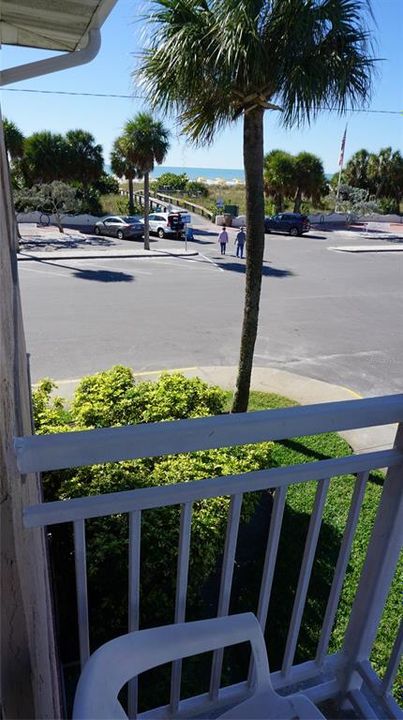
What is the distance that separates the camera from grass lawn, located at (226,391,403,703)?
10.9 feet

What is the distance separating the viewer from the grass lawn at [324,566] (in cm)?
333

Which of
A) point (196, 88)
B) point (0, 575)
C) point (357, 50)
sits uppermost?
point (357, 50)

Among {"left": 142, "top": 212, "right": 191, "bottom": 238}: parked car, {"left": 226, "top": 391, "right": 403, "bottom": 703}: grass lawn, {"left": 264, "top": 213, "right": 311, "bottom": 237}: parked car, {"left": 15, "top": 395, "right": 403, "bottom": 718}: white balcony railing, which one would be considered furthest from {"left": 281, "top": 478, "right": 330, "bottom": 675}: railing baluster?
{"left": 264, "top": 213, "right": 311, "bottom": 237}: parked car

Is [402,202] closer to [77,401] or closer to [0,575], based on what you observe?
[77,401]

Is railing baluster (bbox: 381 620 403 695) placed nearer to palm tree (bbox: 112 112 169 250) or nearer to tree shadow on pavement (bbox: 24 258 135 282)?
tree shadow on pavement (bbox: 24 258 135 282)

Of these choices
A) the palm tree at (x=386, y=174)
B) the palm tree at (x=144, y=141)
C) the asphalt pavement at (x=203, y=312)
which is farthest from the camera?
the palm tree at (x=386, y=174)

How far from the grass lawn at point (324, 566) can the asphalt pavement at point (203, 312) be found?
118 inches

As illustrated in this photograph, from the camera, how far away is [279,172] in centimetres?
3306

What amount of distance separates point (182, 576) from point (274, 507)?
13.2 inches

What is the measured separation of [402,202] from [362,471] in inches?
1888

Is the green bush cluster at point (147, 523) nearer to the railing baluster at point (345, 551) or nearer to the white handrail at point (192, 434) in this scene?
the railing baluster at point (345, 551)

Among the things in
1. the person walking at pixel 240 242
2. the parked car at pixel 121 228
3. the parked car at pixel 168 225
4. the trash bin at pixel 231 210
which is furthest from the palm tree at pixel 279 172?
the person walking at pixel 240 242

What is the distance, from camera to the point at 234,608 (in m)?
3.61

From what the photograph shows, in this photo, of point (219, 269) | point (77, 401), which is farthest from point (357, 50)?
point (219, 269)
